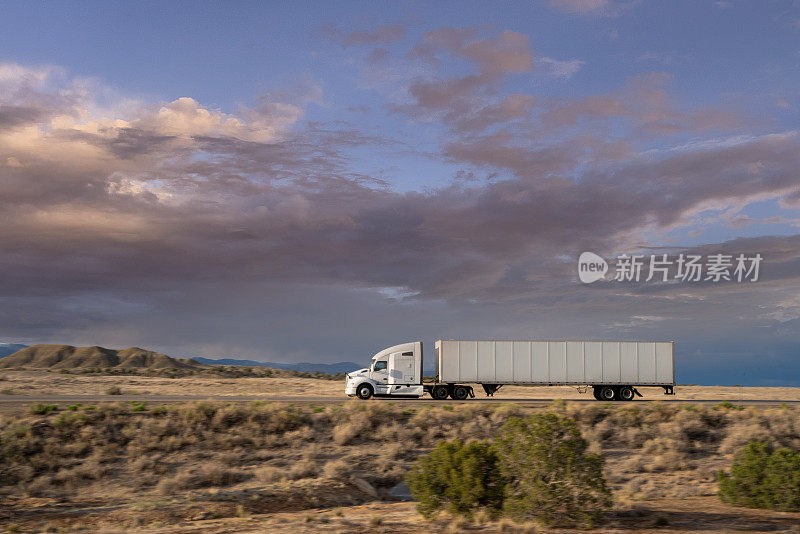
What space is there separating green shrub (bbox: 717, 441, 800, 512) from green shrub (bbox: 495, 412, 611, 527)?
15.4 ft

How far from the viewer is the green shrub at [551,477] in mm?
13680

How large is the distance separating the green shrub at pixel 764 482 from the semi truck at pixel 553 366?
78.5ft

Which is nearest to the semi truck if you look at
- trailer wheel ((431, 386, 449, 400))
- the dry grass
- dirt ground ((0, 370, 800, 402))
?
trailer wheel ((431, 386, 449, 400))

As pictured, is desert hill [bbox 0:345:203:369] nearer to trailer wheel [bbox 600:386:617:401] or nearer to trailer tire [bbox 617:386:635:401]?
trailer wheel [bbox 600:386:617:401]

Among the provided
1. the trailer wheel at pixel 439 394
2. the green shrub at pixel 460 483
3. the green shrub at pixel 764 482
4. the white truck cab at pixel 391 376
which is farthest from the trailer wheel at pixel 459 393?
the green shrub at pixel 460 483

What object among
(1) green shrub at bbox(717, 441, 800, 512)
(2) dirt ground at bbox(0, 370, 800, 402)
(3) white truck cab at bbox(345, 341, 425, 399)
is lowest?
(2) dirt ground at bbox(0, 370, 800, 402)

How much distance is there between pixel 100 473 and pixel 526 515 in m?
16.8

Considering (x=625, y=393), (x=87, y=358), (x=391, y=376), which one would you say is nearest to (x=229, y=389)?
(x=391, y=376)

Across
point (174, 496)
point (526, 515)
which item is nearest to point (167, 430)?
point (174, 496)

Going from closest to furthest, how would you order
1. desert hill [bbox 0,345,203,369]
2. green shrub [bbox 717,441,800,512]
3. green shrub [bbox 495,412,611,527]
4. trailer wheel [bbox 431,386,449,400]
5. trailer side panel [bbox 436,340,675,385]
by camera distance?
green shrub [bbox 495,412,611,527] → green shrub [bbox 717,441,800,512] → trailer side panel [bbox 436,340,675,385] → trailer wheel [bbox 431,386,449,400] → desert hill [bbox 0,345,203,369]

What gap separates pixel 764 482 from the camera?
15.9m

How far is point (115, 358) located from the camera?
136875mm

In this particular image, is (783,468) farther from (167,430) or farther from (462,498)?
(167,430)

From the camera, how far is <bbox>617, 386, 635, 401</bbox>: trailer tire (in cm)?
4156
